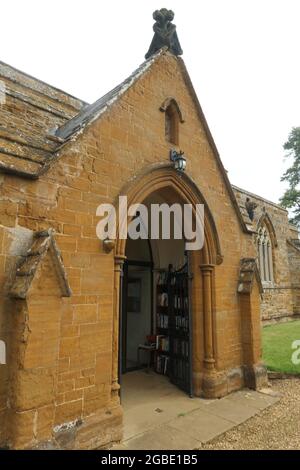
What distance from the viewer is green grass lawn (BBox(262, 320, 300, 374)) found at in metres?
7.94

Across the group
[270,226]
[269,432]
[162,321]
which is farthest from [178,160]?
[270,226]

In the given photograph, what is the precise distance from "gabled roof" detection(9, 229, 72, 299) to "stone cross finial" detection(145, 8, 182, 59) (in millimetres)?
5152

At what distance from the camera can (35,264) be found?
11.3ft

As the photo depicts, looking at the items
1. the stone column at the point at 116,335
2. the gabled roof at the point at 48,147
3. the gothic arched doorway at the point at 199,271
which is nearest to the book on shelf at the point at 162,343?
the gothic arched doorway at the point at 199,271

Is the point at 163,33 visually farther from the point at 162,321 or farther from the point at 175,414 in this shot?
the point at 175,414

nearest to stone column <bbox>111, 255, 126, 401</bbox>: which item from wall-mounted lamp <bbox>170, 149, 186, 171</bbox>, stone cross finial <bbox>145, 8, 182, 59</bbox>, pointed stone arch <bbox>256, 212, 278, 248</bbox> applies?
wall-mounted lamp <bbox>170, 149, 186, 171</bbox>

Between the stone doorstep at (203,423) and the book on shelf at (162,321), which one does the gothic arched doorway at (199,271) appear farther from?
the book on shelf at (162,321)

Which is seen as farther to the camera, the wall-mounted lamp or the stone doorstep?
the wall-mounted lamp

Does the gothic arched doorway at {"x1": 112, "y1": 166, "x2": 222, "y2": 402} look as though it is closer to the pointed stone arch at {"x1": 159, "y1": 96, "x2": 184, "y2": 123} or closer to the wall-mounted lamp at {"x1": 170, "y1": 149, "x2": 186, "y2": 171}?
the wall-mounted lamp at {"x1": 170, "y1": 149, "x2": 186, "y2": 171}

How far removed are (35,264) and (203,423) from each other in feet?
12.3

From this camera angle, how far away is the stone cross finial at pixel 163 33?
6.68 meters

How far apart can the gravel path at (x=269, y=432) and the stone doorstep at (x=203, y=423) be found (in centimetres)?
11
